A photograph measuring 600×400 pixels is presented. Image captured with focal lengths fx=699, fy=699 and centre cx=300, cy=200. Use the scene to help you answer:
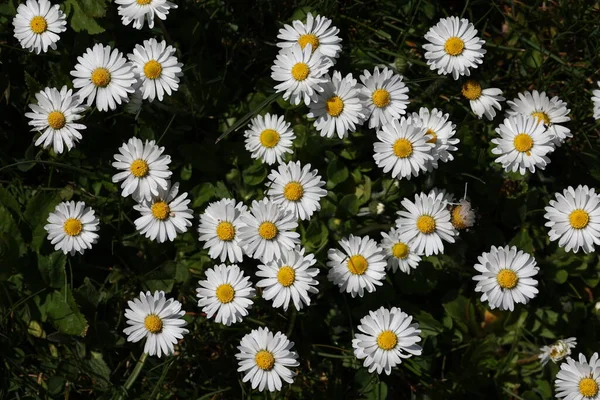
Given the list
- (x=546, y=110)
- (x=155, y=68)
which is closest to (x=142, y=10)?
(x=155, y=68)

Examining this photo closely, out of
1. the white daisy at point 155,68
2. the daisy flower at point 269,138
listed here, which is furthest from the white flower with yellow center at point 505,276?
the white daisy at point 155,68

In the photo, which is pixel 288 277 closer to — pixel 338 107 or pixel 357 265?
pixel 357 265

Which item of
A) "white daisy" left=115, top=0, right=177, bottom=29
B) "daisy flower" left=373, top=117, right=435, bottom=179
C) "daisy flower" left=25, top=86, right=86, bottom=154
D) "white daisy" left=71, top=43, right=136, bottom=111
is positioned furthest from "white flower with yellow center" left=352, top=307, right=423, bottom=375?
"white daisy" left=115, top=0, right=177, bottom=29

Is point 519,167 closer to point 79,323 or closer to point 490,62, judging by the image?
point 490,62

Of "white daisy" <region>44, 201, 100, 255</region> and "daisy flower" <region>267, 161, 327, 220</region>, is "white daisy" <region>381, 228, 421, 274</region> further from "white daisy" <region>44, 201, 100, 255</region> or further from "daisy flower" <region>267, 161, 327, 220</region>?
"white daisy" <region>44, 201, 100, 255</region>

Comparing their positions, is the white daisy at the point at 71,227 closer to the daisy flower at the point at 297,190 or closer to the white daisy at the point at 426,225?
the daisy flower at the point at 297,190
